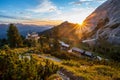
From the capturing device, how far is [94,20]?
15325 cm

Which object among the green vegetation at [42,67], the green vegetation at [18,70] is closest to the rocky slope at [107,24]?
the green vegetation at [42,67]

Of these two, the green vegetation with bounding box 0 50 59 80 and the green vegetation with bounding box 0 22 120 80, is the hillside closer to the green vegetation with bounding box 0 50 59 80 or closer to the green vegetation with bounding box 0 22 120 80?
the green vegetation with bounding box 0 22 120 80

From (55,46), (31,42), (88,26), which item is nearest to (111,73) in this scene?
(55,46)

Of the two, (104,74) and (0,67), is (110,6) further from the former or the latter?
(0,67)

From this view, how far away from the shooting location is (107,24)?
412ft

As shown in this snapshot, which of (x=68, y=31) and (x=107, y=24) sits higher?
(x=107, y=24)

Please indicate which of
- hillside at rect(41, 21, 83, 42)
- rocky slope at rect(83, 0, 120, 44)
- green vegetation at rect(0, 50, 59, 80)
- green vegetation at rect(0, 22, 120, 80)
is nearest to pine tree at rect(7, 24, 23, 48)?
green vegetation at rect(0, 22, 120, 80)

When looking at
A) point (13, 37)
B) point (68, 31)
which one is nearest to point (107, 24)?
point (68, 31)

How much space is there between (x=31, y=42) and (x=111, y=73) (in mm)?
47681

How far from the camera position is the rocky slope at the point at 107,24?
A: 10857cm

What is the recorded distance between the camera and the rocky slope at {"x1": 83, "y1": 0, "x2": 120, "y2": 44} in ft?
356

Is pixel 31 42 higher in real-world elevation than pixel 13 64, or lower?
lower

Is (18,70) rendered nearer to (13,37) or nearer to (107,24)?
(13,37)

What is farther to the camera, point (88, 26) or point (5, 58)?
point (88, 26)
